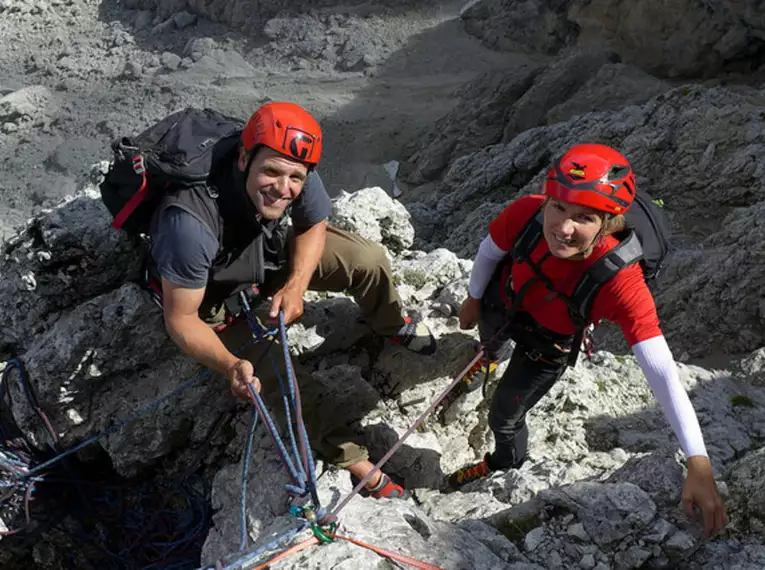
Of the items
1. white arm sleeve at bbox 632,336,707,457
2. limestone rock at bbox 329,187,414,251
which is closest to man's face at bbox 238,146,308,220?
white arm sleeve at bbox 632,336,707,457

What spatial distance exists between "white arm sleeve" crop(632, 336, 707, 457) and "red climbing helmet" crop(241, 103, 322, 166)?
6.57 ft

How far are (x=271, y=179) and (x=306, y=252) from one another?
79 cm

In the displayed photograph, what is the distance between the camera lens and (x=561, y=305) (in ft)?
12.0

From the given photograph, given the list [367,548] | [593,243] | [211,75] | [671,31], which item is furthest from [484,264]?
[211,75]

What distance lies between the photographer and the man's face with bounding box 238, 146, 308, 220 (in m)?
3.42

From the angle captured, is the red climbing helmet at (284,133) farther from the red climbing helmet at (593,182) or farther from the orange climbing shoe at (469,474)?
the orange climbing shoe at (469,474)

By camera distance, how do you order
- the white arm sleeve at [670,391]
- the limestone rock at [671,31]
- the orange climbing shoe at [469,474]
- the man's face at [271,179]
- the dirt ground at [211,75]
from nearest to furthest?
Result: the white arm sleeve at [670,391]
the man's face at [271,179]
the orange climbing shoe at [469,474]
the limestone rock at [671,31]
the dirt ground at [211,75]

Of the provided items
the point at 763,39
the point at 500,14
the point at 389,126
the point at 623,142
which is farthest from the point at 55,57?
the point at 763,39

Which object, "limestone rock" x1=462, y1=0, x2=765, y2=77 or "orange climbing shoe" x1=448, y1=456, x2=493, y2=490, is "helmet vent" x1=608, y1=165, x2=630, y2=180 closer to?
"orange climbing shoe" x1=448, y1=456, x2=493, y2=490

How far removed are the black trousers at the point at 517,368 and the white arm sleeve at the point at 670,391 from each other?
31.9 inches

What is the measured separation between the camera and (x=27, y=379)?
438 centimetres

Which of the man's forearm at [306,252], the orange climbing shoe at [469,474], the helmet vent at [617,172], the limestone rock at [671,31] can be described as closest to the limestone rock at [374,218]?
the man's forearm at [306,252]

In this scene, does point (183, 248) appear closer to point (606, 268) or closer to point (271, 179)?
point (271, 179)

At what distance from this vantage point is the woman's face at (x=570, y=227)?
10.1 feet
